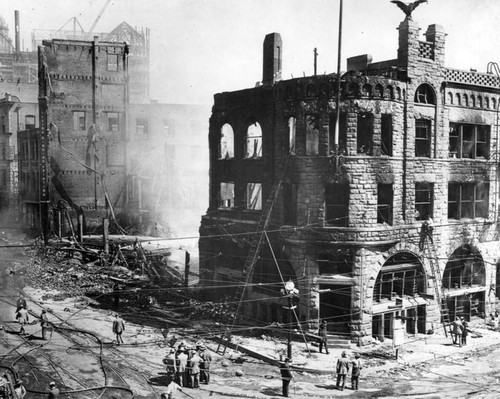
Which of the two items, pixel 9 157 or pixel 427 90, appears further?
pixel 9 157

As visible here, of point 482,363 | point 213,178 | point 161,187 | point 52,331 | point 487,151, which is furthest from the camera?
point 161,187

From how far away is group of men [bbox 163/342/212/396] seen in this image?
23266mm

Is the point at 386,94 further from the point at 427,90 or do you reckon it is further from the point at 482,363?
the point at 482,363

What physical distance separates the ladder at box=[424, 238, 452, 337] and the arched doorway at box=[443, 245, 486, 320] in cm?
71

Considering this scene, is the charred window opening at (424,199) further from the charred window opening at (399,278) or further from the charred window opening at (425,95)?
the charred window opening at (425,95)

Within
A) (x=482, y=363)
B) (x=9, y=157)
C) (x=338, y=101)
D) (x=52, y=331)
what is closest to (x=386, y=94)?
(x=338, y=101)

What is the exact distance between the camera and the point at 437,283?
3238 centimetres

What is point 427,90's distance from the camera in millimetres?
31609

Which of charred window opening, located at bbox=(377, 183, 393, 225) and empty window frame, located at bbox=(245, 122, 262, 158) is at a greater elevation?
empty window frame, located at bbox=(245, 122, 262, 158)

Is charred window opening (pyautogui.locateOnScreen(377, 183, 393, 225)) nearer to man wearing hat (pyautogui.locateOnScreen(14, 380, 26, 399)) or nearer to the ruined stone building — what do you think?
the ruined stone building

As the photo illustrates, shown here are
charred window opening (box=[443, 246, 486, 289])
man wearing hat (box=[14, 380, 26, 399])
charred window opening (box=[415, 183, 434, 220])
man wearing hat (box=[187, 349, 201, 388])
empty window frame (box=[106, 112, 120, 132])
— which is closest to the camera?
man wearing hat (box=[14, 380, 26, 399])

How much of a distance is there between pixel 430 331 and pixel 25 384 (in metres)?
21.9

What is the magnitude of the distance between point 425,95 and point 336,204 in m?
8.33

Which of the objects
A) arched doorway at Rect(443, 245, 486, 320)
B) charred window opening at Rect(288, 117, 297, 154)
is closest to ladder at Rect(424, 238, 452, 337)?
arched doorway at Rect(443, 245, 486, 320)
